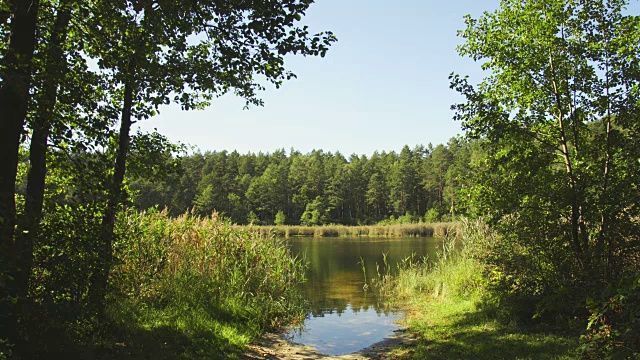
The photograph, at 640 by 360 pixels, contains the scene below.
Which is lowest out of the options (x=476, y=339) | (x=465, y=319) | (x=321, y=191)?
(x=465, y=319)

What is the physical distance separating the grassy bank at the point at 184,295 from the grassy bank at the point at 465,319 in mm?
3407

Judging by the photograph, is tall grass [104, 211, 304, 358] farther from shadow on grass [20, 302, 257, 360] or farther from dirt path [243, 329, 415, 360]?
dirt path [243, 329, 415, 360]

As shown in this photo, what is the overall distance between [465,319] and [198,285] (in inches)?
233

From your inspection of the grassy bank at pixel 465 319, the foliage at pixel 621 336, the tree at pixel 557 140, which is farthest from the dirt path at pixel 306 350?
the foliage at pixel 621 336

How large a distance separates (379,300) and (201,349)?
817 cm

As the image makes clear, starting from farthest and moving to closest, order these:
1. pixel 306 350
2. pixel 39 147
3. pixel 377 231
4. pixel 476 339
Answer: pixel 377 231 < pixel 306 350 < pixel 476 339 < pixel 39 147

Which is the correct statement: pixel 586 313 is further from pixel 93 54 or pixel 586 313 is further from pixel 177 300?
pixel 93 54

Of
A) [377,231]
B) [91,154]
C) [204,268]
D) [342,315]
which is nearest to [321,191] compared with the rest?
[377,231]

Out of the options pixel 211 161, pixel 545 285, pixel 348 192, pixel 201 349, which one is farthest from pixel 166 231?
pixel 211 161

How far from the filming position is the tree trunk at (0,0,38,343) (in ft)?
11.6

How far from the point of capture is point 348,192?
8794cm

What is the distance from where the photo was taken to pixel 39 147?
4.94m

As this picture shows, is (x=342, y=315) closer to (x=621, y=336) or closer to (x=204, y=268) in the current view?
(x=204, y=268)

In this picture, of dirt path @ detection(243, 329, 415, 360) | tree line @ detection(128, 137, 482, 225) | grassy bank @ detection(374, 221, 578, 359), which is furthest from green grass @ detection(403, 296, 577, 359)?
tree line @ detection(128, 137, 482, 225)
